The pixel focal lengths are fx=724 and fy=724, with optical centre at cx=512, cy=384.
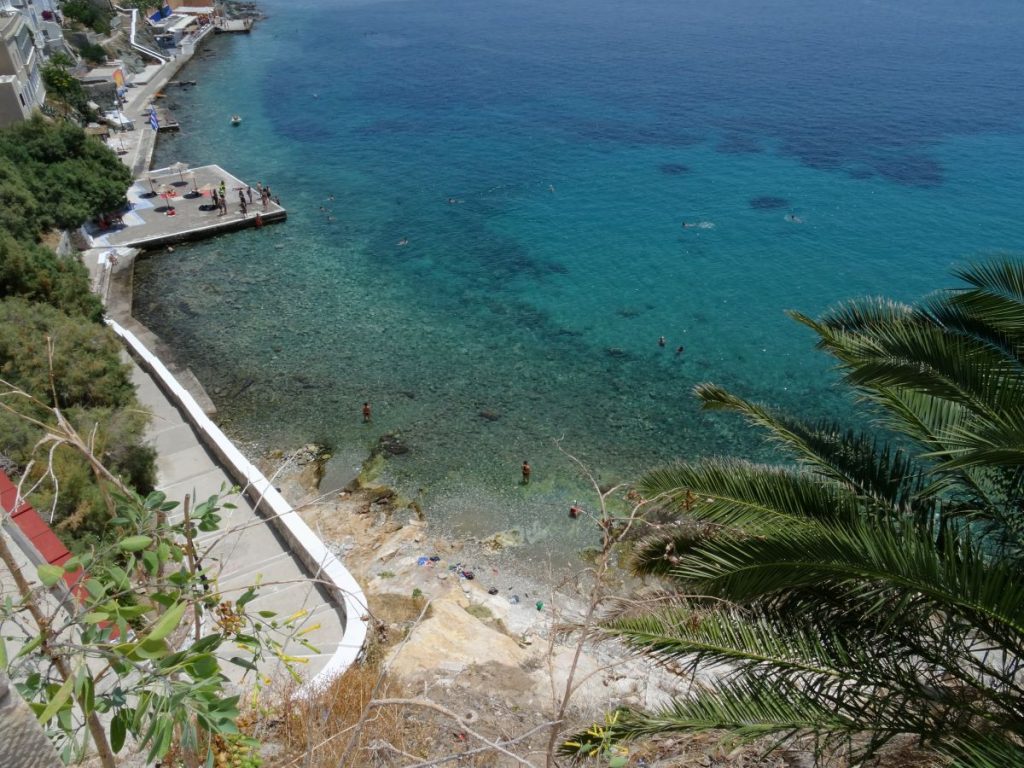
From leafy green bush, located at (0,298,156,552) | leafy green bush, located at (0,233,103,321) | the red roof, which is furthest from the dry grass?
leafy green bush, located at (0,233,103,321)

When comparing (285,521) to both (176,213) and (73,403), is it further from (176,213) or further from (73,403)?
(176,213)

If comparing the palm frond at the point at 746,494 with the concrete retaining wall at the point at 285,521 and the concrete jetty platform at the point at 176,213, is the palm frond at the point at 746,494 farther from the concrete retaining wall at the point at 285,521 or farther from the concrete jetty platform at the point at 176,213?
the concrete jetty platform at the point at 176,213

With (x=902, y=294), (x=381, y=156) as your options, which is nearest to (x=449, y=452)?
(x=902, y=294)

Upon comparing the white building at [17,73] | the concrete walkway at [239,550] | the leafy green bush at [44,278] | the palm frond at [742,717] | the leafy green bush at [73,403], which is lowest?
the concrete walkway at [239,550]

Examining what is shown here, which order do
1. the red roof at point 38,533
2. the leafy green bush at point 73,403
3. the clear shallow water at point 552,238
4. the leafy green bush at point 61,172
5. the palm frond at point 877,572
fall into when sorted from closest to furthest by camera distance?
the palm frond at point 877,572 → the red roof at point 38,533 → the leafy green bush at point 73,403 → the clear shallow water at point 552,238 → the leafy green bush at point 61,172

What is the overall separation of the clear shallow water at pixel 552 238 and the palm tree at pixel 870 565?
35.0ft

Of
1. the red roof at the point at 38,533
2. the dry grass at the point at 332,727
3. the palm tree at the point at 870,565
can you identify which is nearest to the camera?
the palm tree at the point at 870,565

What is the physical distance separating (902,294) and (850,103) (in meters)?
31.8

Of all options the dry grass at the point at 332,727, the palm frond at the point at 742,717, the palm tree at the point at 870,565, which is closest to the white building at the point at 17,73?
the dry grass at the point at 332,727

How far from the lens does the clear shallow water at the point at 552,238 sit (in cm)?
2169

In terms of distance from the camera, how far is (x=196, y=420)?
754 inches

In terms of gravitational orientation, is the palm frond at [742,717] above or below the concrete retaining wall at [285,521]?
above

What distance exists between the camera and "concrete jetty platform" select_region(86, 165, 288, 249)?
3066cm

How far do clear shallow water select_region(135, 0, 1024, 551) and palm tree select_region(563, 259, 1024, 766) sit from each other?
10.7m
